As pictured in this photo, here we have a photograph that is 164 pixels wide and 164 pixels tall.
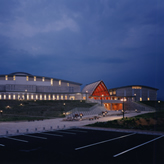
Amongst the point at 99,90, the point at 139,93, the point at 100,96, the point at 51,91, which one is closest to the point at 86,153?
the point at 51,91

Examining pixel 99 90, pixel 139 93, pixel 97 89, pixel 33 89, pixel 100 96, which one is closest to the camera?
pixel 33 89

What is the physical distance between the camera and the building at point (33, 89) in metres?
61.3

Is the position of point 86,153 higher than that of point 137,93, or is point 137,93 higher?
point 137,93

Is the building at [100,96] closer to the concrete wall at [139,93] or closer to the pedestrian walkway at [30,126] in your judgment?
the concrete wall at [139,93]

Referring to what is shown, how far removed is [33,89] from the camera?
64.6 meters

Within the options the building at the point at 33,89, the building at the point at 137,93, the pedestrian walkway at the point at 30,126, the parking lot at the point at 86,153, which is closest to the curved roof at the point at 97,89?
the building at the point at 137,93

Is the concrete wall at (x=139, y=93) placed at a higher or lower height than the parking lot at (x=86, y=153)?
higher

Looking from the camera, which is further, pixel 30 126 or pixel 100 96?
pixel 100 96

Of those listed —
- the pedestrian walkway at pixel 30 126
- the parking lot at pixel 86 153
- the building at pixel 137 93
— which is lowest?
the pedestrian walkway at pixel 30 126

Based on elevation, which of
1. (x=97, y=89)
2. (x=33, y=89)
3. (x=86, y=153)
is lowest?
(x=86, y=153)

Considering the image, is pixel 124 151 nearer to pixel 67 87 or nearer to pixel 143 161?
pixel 143 161

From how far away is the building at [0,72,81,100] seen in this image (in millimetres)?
61278

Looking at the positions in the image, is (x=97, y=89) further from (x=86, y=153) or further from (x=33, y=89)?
(x=86, y=153)

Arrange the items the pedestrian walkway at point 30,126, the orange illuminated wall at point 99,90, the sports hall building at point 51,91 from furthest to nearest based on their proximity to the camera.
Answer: the orange illuminated wall at point 99,90 < the sports hall building at point 51,91 < the pedestrian walkway at point 30,126
